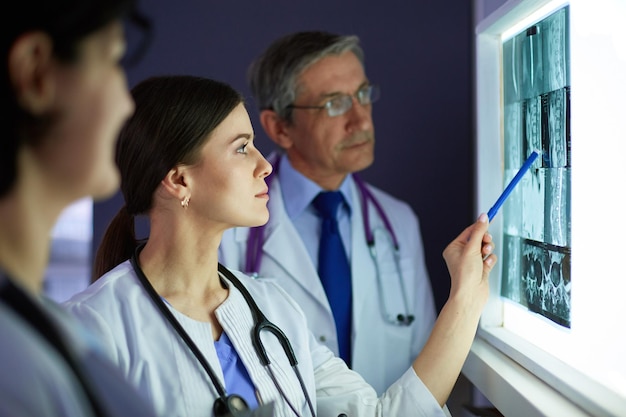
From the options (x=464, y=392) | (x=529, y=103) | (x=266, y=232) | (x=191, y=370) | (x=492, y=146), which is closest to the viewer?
(x=191, y=370)

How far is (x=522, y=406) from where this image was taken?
113cm

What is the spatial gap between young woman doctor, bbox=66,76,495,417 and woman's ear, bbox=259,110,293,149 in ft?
1.94

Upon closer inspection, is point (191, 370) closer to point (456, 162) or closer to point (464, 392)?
point (464, 392)

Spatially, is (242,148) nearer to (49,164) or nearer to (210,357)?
(210,357)

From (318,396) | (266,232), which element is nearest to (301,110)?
(266,232)

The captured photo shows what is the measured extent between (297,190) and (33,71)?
1242 mm

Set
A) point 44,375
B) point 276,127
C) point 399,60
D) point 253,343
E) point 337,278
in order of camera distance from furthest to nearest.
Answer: point 399,60
point 276,127
point 337,278
point 253,343
point 44,375

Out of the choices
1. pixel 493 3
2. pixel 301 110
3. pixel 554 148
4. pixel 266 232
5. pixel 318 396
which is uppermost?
pixel 493 3

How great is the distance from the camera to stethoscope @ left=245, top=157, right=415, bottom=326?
67.6 inches

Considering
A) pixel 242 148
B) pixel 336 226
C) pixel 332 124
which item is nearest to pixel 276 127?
pixel 332 124

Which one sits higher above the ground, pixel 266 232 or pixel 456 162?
pixel 456 162

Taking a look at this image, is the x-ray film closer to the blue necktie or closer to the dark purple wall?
the blue necktie

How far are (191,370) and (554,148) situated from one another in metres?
0.69

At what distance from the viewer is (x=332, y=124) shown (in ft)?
5.90
